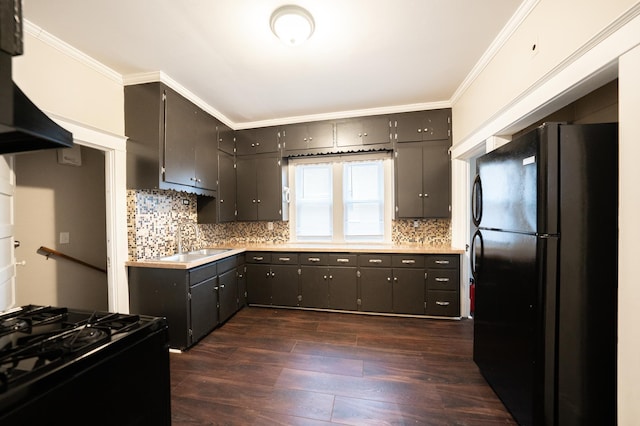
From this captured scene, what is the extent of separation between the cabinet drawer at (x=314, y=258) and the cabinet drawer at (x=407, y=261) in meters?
0.87

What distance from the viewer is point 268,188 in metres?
3.79

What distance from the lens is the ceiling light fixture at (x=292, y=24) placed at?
171cm

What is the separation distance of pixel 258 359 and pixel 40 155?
3.04 metres

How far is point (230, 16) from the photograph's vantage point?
1.76m

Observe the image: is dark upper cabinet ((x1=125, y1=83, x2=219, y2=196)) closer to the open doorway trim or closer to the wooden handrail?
the open doorway trim

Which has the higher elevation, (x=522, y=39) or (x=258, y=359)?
(x=522, y=39)

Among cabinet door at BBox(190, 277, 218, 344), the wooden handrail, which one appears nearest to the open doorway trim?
cabinet door at BBox(190, 277, 218, 344)

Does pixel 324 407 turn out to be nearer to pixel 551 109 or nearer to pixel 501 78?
pixel 551 109

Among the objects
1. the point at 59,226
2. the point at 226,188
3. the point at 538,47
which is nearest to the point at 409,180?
the point at 538,47

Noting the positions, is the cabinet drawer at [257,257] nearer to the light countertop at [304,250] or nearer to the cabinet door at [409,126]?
the light countertop at [304,250]

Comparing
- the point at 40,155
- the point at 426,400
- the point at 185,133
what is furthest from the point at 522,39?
the point at 40,155

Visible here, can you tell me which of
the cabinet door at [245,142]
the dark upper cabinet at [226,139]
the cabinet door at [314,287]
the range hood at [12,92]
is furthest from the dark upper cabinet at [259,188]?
the range hood at [12,92]

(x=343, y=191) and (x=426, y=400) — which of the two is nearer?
(x=426, y=400)

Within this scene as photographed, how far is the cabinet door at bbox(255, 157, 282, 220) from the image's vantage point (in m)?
3.76
